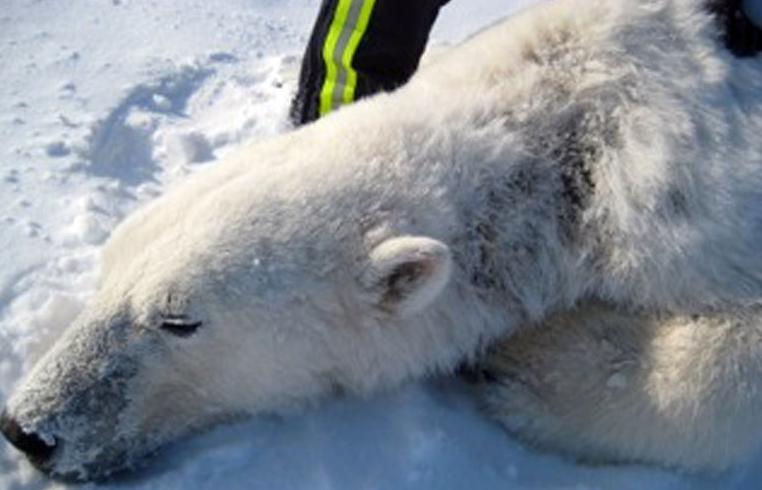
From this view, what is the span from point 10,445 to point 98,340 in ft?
1.20

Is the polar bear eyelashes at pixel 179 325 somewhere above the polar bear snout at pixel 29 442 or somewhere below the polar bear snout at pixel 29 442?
above

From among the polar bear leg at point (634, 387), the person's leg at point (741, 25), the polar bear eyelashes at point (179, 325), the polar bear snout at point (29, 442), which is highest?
the person's leg at point (741, 25)

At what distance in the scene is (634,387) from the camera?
3.23 metres

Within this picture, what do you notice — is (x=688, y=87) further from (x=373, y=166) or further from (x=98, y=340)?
(x=98, y=340)

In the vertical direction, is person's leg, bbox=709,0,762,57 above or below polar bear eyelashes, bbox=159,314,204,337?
above

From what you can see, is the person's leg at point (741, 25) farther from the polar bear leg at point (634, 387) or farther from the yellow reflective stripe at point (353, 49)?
the yellow reflective stripe at point (353, 49)

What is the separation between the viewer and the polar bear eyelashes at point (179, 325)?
3.02 m

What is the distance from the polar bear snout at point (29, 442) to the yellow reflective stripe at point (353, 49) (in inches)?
77.9

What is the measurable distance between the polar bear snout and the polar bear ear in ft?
3.20

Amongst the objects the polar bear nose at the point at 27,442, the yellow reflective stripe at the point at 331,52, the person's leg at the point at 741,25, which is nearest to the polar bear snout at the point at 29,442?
the polar bear nose at the point at 27,442

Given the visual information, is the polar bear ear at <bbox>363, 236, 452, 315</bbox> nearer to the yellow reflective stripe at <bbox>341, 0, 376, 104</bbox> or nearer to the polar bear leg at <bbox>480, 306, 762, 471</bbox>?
the polar bear leg at <bbox>480, 306, 762, 471</bbox>

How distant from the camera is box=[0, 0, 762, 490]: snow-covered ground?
302 cm

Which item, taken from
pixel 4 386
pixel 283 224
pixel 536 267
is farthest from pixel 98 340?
pixel 536 267

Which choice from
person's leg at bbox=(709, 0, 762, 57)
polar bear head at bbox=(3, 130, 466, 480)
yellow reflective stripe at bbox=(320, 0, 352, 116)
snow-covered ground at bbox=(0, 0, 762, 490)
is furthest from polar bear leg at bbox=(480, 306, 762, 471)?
yellow reflective stripe at bbox=(320, 0, 352, 116)
